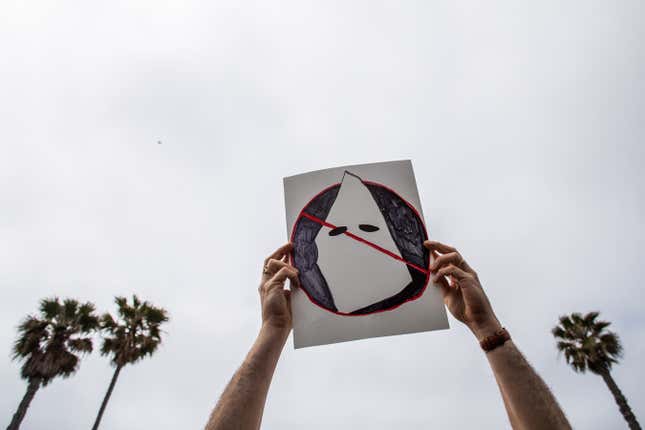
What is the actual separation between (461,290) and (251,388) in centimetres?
123

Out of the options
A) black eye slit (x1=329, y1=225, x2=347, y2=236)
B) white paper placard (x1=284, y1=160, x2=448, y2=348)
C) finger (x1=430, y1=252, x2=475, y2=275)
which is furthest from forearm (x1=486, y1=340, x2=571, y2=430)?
black eye slit (x1=329, y1=225, x2=347, y2=236)

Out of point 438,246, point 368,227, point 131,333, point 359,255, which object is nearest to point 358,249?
point 359,255

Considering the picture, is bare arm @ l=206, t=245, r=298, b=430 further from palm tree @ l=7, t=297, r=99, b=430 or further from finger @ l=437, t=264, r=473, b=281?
palm tree @ l=7, t=297, r=99, b=430

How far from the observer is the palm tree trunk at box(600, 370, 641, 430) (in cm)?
1271

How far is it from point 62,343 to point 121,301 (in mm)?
2274

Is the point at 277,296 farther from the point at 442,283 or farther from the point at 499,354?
the point at 499,354

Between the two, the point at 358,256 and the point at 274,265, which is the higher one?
the point at 358,256

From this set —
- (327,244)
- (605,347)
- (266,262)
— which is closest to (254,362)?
(266,262)

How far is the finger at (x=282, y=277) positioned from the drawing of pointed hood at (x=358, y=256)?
21 centimetres

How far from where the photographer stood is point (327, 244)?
2.20 m

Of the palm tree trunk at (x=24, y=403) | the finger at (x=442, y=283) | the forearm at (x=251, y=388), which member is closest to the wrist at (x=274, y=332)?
the forearm at (x=251, y=388)

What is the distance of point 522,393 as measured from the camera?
5.07 ft

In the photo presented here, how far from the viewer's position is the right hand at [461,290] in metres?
1.84

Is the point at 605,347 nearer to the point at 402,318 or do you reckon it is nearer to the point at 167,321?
the point at 402,318
